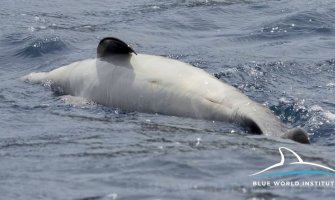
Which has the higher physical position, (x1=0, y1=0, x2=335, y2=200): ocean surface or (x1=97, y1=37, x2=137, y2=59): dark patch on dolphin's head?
(x1=97, y1=37, x2=137, y2=59): dark patch on dolphin's head

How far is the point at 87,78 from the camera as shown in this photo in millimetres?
12188

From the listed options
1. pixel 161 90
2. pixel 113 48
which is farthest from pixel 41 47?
pixel 161 90

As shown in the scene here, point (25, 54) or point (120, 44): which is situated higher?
point (120, 44)

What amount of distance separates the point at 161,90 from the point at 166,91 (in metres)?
0.10

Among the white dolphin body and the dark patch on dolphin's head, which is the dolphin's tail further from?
the dark patch on dolphin's head

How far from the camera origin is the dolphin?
993 cm

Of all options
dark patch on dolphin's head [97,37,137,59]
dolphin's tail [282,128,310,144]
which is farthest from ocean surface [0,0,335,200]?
dark patch on dolphin's head [97,37,137,59]

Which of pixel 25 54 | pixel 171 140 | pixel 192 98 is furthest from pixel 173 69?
pixel 25 54

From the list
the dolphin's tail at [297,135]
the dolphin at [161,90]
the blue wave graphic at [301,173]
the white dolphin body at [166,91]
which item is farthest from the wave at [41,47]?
the blue wave graphic at [301,173]

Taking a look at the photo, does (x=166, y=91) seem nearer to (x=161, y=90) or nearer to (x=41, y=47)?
(x=161, y=90)

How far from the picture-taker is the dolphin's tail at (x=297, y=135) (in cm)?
903

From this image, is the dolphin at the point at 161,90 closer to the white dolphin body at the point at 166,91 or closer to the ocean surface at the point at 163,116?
the white dolphin body at the point at 166,91

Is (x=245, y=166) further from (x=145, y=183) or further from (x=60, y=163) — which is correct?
(x=60, y=163)

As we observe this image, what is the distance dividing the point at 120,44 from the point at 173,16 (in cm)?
829
